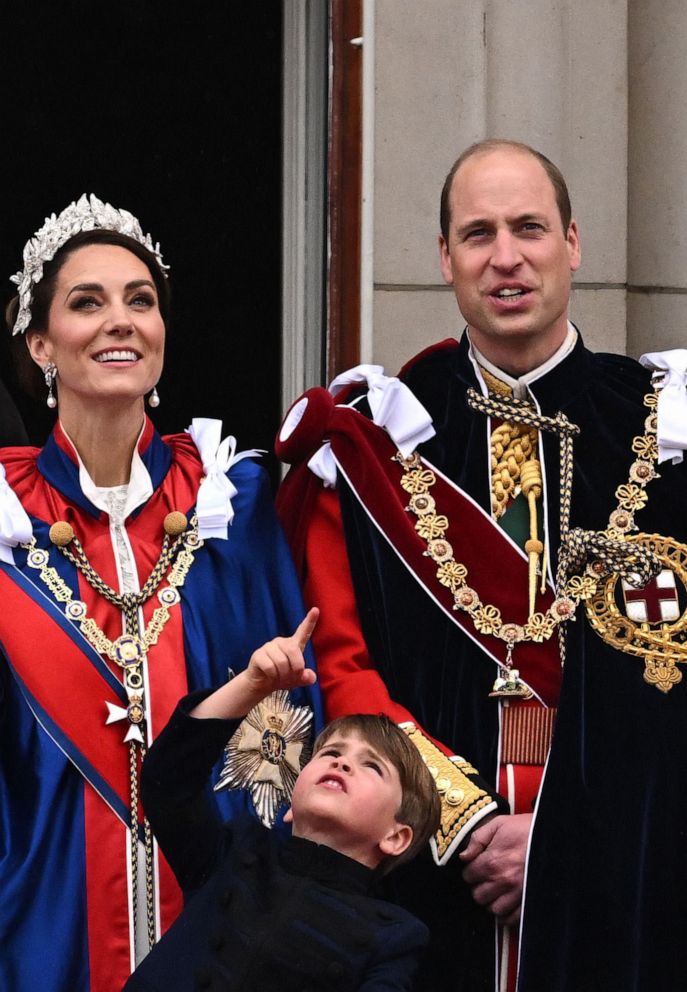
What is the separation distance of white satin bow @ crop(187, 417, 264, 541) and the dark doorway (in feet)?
6.84

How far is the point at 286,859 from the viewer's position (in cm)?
323

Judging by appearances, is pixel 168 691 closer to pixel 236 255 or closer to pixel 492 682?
pixel 492 682

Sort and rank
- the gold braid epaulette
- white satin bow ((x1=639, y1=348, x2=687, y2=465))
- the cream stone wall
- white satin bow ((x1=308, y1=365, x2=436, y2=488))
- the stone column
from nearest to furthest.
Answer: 1. the gold braid epaulette
2. white satin bow ((x1=639, y1=348, x2=687, y2=465))
3. white satin bow ((x1=308, y1=365, x2=436, y2=488))
4. the cream stone wall
5. the stone column

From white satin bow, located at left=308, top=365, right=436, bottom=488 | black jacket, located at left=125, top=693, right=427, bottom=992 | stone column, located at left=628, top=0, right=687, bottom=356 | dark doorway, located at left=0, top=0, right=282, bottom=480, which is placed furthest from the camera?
dark doorway, located at left=0, top=0, right=282, bottom=480

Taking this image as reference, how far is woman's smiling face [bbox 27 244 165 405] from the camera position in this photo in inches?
150

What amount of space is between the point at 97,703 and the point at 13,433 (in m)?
1.35

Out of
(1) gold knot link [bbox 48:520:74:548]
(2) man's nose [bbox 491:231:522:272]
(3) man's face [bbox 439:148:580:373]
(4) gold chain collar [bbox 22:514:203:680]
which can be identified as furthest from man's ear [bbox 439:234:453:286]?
(1) gold knot link [bbox 48:520:74:548]

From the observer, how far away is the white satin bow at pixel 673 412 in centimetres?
377

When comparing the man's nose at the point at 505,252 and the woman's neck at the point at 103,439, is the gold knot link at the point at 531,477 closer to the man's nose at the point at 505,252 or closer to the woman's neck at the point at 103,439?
the man's nose at the point at 505,252

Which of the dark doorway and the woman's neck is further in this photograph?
the dark doorway

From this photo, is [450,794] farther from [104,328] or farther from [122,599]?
[104,328]

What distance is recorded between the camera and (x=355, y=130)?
504 cm

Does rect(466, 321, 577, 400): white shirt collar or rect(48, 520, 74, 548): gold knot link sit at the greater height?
rect(466, 321, 577, 400): white shirt collar

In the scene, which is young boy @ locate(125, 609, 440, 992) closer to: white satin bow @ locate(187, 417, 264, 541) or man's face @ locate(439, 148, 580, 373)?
white satin bow @ locate(187, 417, 264, 541)
